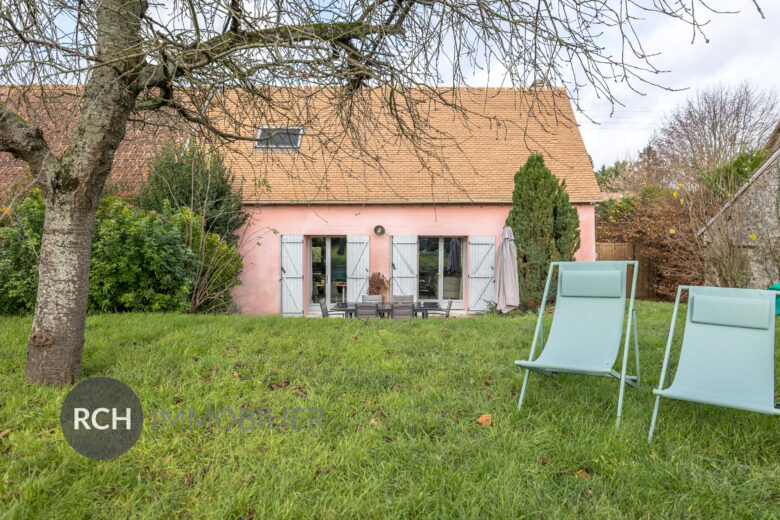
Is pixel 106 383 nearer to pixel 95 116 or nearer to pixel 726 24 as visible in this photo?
pixel 95 116

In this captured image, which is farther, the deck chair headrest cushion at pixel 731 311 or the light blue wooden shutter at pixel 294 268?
the light blue wooden shutter at pixel 294 268

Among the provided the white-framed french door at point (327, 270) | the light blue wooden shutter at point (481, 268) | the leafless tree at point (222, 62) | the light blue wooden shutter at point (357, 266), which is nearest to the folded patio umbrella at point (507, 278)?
the light blue wooden shutter at point (481, 268)

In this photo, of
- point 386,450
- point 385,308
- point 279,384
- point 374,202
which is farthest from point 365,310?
point 386,450

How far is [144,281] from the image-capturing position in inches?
270

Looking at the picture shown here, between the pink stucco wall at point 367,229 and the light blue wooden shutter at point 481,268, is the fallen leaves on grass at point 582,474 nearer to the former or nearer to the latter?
the light blue wooden shutter at point 481,268

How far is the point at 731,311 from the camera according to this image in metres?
3.30

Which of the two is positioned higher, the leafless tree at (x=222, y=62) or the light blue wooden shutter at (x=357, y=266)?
the leafless tree at (x=222, y=62)

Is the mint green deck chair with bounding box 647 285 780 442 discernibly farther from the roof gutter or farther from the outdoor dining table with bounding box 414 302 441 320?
the roof gutter

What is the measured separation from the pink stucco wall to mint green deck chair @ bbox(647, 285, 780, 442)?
7.61 meters

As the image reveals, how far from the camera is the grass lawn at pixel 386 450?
208 cm

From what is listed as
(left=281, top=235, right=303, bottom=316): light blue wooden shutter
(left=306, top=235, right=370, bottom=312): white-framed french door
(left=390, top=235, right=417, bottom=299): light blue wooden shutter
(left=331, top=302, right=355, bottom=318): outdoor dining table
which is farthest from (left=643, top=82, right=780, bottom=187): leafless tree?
(left=281, top=235, right=303, bottom=316): light blue wooden shutter

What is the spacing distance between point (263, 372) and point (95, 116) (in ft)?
8.04

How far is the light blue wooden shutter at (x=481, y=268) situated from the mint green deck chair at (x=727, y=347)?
7.34 m

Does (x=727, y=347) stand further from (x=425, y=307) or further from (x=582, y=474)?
(x=425, y=307)
